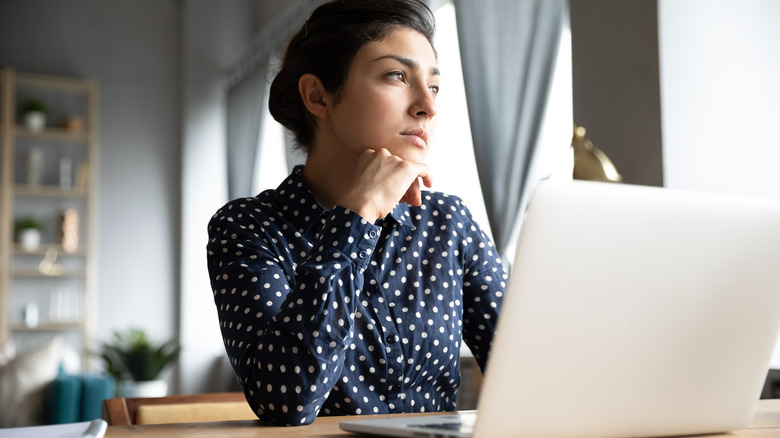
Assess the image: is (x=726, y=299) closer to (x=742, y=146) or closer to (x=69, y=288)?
(x=742, y=146)

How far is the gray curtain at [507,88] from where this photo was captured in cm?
302

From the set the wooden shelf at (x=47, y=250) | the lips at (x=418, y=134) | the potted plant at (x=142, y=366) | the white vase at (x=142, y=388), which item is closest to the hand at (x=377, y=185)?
the lips at (x=418, y=134)

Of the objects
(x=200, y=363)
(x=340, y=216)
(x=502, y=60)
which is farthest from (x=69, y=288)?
(x=340, y=216)

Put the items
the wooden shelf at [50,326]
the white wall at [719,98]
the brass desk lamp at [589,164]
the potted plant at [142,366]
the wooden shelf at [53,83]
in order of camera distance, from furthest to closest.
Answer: the wooden shelf at [53,83] → the wooden shelf at [50,326] → the potted plant at [142,366] → the white wall at [719,98] → the brass desk lamp at [589,164]

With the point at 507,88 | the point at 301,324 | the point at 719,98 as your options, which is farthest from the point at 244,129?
the point at 301,324

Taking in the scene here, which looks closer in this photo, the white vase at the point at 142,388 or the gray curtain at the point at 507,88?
the gray curtain at the point at 507,88

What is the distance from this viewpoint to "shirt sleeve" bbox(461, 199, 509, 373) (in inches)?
55.9

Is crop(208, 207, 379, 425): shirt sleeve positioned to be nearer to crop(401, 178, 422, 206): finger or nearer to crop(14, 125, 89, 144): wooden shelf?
crop(401, 178, 422, 206): finger

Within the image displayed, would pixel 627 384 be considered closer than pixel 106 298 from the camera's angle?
Yes

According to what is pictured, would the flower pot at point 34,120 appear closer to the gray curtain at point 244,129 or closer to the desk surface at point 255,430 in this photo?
the gray curtain at point 244,129

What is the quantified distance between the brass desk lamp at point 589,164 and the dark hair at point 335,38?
0.69m

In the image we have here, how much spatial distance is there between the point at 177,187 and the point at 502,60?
4.20m

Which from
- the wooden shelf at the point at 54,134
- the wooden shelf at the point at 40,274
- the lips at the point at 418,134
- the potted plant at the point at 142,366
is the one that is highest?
the wooden shelf at the point at 54,134

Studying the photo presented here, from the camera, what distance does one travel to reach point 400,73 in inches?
51.9
